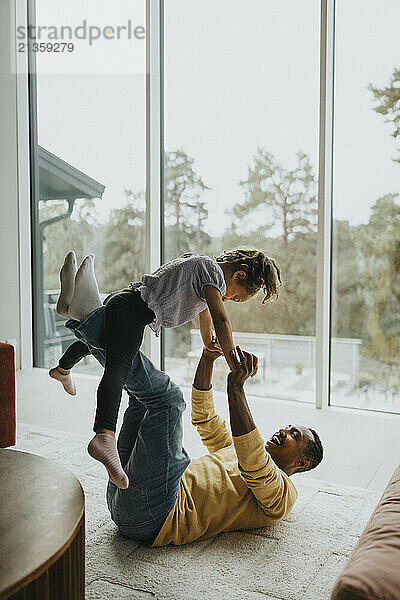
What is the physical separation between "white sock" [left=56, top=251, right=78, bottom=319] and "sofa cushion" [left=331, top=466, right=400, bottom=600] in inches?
51.4

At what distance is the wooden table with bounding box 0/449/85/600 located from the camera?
1248 millimetres

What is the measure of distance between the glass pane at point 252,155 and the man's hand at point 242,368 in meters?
2.09

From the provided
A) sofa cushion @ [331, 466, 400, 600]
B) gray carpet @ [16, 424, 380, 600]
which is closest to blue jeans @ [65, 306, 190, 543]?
gray carpet @ [16, 424, 380, 600]

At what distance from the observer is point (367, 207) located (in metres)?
3.96

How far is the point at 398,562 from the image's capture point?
1.12m

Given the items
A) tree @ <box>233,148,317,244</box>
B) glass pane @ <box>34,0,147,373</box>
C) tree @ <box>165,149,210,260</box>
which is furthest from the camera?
glass pane @ <box>34,0,147,373</box>

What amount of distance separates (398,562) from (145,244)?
374 cm

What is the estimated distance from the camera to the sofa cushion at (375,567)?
1.05 m

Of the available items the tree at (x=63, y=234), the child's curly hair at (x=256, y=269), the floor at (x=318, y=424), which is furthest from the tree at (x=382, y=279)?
the tree at (x=63, y=234)

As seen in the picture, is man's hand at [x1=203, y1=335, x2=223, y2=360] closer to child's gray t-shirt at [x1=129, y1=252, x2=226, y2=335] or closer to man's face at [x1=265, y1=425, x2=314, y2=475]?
child's gray t-shirt at [x1=129, y1=252, x2=226, y2=335]

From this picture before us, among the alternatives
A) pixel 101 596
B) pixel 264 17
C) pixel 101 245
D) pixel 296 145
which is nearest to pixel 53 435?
pixel 101 596

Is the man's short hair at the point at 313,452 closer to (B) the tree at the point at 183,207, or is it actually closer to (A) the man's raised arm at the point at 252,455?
(A) the man's raised arm at the point at 252,455

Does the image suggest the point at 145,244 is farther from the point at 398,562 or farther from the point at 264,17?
the point at 398,562

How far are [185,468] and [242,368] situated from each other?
39 cm
